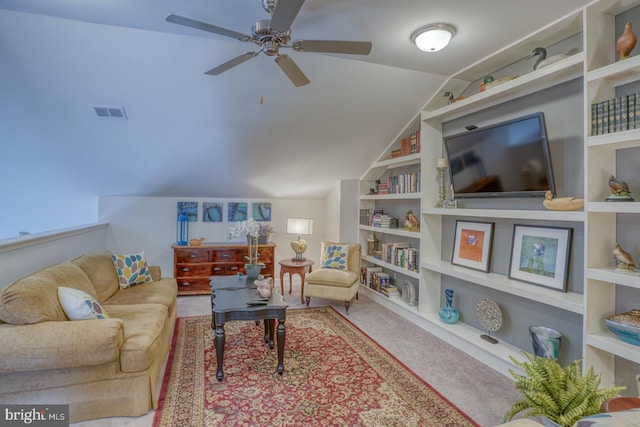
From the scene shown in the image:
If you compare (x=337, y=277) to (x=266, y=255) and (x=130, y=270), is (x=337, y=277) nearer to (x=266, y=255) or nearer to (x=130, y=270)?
(x=266, y=255)

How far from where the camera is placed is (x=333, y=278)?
4.16 meters

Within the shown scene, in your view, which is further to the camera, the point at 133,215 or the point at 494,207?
the point at 133,215

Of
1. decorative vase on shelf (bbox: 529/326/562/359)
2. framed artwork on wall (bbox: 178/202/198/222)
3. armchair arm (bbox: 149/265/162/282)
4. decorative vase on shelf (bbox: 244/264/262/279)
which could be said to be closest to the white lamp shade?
framed artwork on wall (bbox: 178/202/198/222)

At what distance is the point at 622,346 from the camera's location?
1.95m

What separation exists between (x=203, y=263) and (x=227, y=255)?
1.17ft

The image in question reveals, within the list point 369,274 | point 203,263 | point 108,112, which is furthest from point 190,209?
point 369,274

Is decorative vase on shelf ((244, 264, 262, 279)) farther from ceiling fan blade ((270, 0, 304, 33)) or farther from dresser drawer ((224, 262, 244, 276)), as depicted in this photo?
ceiling fan blade ((270, 0, 304, 33))

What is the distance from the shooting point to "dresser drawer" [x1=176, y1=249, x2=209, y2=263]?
4.85 metres

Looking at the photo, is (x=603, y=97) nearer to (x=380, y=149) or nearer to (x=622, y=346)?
(x=622, y=346)

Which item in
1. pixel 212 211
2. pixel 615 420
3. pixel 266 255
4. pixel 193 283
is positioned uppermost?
pixel 212 211

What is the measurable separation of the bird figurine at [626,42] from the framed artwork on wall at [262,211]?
4.62 meters

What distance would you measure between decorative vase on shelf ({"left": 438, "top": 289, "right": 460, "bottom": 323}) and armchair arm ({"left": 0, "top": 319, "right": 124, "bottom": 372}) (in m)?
2.87

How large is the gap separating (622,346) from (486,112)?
6.97 feet

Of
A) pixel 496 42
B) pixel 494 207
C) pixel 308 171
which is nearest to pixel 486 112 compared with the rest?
pixel 496 42
